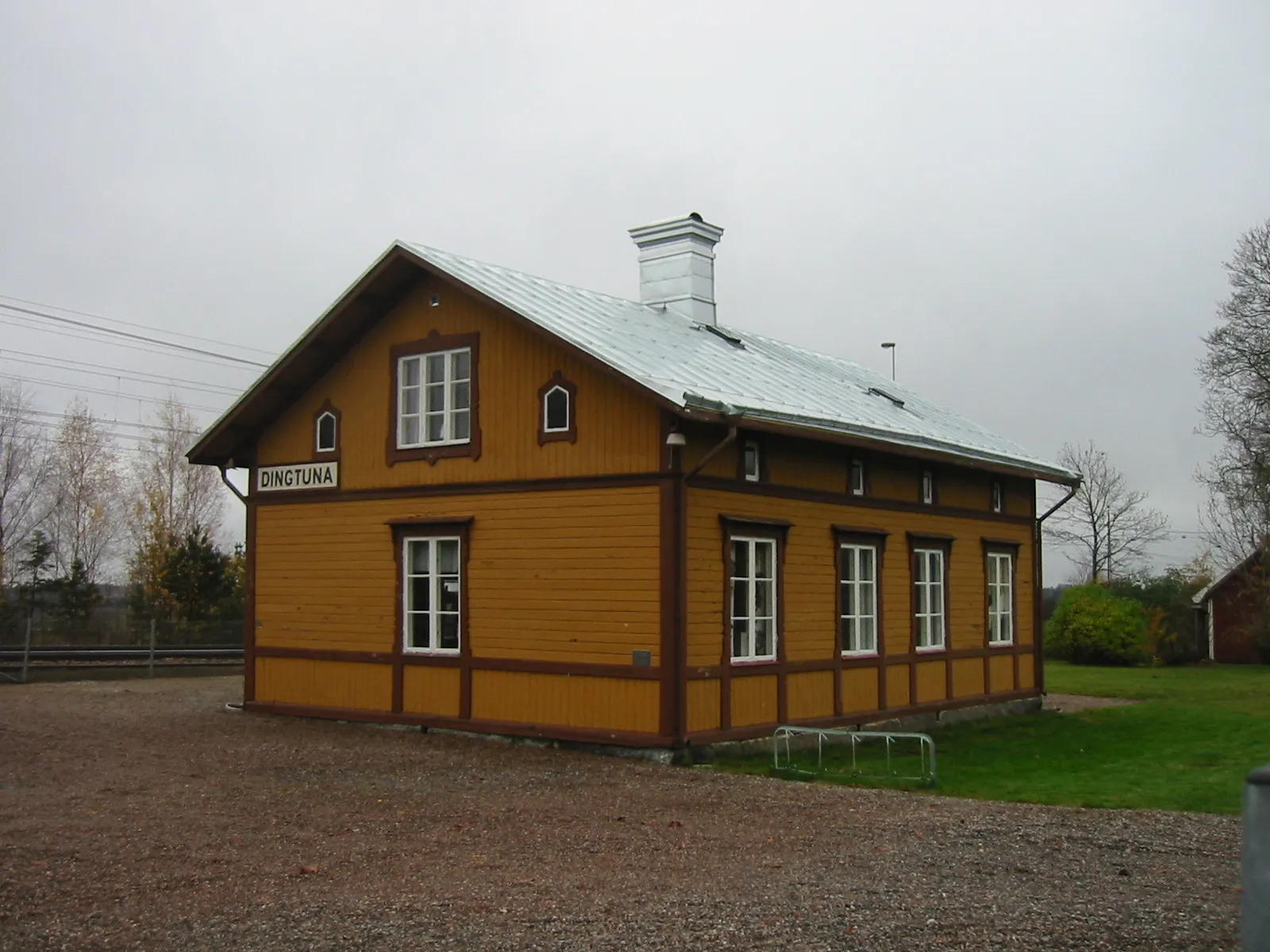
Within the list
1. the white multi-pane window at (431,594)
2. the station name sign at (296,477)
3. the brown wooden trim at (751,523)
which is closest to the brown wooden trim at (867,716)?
the brown wooden trim at (751,523)

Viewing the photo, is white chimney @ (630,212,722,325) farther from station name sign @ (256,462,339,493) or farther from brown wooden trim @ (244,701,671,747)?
brown wooden trim @ (244,701,671,747)

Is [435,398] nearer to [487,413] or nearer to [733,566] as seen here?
[487,413]

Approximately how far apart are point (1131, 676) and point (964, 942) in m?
27.6

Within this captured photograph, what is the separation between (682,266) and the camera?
21141 millimetres

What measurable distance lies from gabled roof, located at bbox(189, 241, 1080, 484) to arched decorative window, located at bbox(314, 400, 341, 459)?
480 millimetres

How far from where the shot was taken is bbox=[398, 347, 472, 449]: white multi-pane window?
666 inches

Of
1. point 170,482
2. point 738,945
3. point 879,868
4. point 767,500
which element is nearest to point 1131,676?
point 767,500

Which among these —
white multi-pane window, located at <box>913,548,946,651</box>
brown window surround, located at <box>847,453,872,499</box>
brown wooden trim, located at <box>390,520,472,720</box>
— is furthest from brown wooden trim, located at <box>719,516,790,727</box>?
white multi-pane window, located at <box>913,548,946,651</box>

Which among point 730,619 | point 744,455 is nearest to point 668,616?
point 730,619

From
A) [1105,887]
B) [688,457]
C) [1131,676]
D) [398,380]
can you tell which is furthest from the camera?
[1131,676]

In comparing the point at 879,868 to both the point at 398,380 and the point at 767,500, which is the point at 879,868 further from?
the point at 398,380

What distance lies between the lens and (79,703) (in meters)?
20.0

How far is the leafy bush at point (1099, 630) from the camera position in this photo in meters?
36.9

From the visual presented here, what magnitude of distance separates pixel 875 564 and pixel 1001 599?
15.3 feet
